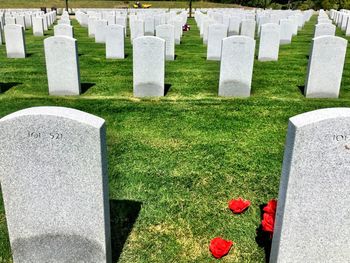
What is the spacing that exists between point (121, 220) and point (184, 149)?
87.7 inches

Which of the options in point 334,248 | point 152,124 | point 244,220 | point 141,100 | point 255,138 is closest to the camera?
point 334,248

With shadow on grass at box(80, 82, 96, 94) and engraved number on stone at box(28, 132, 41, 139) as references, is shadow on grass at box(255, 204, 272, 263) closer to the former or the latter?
engraved number on stone at box(28, 132, 41, 139)

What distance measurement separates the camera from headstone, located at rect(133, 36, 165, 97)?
8.82 m

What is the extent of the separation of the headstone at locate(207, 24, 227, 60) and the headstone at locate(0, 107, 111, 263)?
34.7 ft

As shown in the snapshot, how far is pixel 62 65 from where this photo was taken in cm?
924

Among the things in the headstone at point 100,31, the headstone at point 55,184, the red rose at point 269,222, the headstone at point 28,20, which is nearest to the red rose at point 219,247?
the red rose at point 269,222

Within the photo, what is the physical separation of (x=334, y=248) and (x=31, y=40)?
19.4m

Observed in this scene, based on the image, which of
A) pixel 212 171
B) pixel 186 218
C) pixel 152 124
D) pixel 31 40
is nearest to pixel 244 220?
pixel 186 218

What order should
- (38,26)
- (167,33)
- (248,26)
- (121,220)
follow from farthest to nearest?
(38,26), (248,26), (167,33), (121,220)

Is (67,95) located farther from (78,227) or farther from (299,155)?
(299,155)

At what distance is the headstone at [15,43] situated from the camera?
1373 centimetres

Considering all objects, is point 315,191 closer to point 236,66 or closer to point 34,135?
point 34,135

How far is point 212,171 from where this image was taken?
577 centimetres

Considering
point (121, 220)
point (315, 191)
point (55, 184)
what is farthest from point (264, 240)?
point (55, 184)
